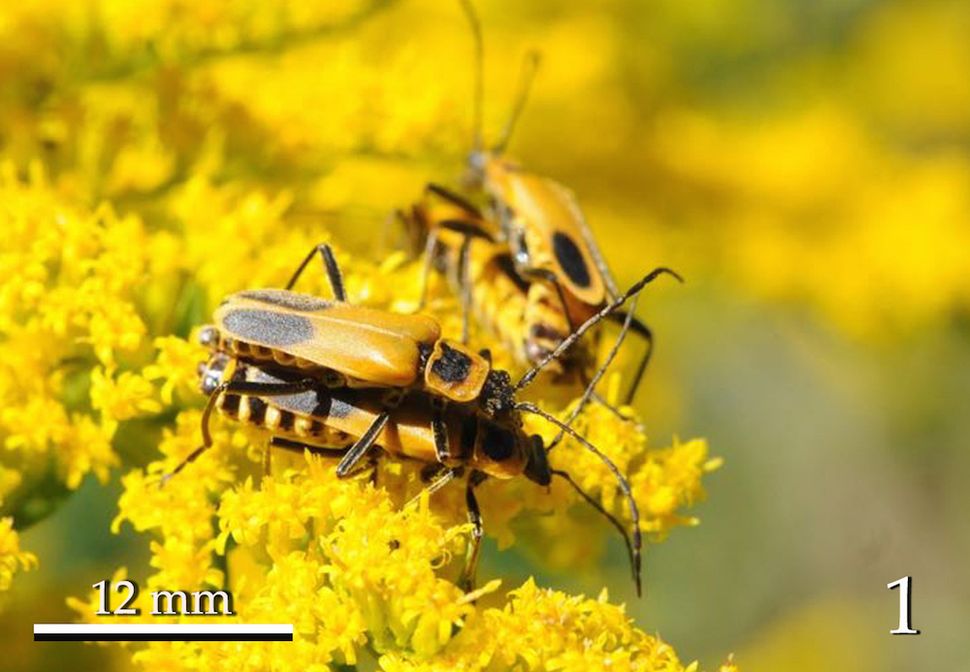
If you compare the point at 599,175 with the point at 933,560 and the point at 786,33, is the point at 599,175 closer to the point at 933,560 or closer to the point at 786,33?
the point at 786,33

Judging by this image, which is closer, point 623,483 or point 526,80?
point 623,483

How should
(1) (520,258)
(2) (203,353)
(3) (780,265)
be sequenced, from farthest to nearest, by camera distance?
(3) (780,265), (1) (520,258), (2) (203,353)

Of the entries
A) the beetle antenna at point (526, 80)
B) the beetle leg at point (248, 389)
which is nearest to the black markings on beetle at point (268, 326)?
the beetle leg at point (248, 389)

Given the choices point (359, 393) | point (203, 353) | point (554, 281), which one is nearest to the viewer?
point (359, 393)

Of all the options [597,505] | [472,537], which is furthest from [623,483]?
[472,537]

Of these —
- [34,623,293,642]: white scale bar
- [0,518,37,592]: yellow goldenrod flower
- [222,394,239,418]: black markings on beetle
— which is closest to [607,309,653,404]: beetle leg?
[222,394,239,418]: black markings on beetle

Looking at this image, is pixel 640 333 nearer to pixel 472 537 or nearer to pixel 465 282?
pixel 465 282
